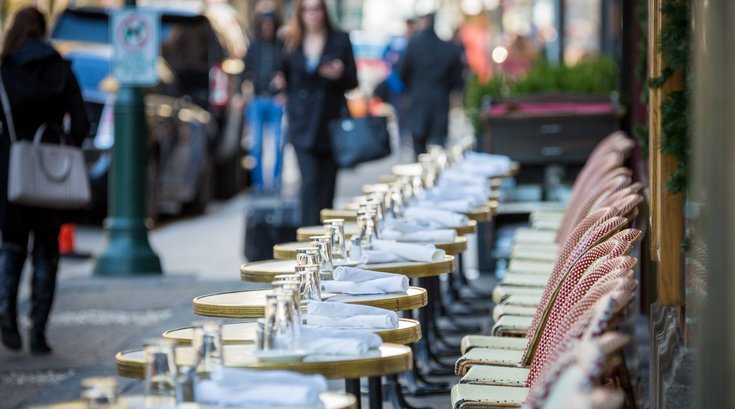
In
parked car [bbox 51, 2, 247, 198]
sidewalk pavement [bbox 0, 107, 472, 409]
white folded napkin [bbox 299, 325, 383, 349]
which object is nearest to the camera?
white folded napkin [bbox 299, 325, 383, 349]

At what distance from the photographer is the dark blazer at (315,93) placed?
40.7 feet

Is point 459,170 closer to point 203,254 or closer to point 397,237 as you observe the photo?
point 397,237

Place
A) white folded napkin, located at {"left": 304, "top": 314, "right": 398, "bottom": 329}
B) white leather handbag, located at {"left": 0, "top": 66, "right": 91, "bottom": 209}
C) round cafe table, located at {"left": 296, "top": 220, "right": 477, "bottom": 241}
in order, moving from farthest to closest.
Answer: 1. white leather handbag, located at {"left": 0, "top": 66, "right": 91, "bottom": 209}
2. round cafe table, located at {"left": 296, "top": 220, "right": 477, "bottom": 241}
3. white folded napkin, located at {"left": 304, "top": 314, "right": 398, "bottom": 329}

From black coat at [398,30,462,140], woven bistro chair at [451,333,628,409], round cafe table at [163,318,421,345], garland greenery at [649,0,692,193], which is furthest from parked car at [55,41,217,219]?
woven bistro chair at [451,333,628,409]

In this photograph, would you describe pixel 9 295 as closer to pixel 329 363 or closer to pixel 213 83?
pixel 329 363

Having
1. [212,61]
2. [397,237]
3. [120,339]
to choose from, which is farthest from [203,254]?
[397,237]

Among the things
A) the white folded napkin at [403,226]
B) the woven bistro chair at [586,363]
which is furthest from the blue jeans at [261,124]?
the woven bistro chair at [586,363]

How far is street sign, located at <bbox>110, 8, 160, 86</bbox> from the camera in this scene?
42.6 feet

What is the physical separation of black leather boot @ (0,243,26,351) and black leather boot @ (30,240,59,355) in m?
0.10

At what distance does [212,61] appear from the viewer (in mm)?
21828

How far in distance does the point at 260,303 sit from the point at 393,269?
37.1 inches

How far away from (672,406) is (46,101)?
16.4 feet

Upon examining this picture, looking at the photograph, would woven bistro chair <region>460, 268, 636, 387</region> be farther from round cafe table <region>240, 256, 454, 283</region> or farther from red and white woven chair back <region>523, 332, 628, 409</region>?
round cafe table <region>240, 256, 454, 283</region>

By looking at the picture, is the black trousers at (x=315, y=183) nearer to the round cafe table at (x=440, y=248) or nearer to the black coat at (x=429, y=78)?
the round cafe table at (x=440, y=248)
